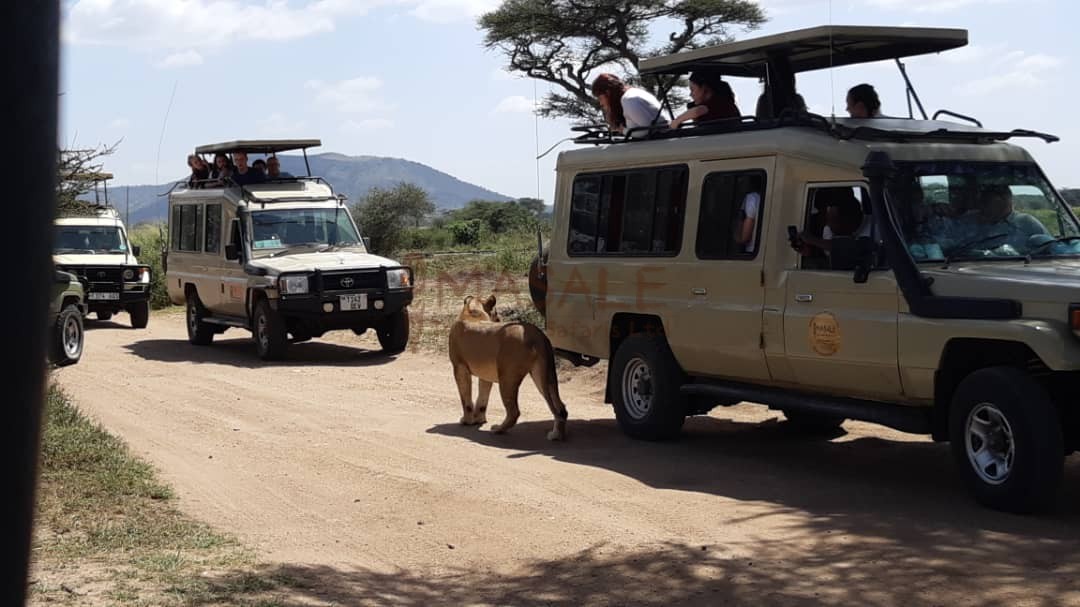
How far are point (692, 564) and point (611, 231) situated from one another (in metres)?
4.43

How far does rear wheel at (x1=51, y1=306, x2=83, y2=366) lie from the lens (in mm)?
15367

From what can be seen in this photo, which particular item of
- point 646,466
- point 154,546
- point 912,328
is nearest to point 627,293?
point 646,466

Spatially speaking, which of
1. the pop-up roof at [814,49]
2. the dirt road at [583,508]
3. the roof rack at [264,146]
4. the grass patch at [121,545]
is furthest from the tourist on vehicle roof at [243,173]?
the grass patch at [121,545]

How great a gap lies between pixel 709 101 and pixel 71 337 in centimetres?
930

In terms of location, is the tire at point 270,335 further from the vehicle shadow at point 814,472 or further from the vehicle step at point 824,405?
the vehicle step at point 824,405

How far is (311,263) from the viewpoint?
53.7 ft

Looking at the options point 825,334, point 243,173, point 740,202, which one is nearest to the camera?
point 825,334

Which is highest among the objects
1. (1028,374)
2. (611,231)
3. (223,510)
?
(611,231)

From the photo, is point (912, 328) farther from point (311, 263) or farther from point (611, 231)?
point (311, 263)

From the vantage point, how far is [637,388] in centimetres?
981

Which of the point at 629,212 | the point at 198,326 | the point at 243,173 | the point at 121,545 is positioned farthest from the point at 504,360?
the point at 198,326

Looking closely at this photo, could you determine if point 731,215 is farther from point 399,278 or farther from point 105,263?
point 105,263

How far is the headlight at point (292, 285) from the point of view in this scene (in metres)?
15.8

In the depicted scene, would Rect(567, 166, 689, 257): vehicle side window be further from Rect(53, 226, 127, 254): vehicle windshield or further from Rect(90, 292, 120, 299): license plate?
Rect(53, 226, 127, 254): vehicle windshield
